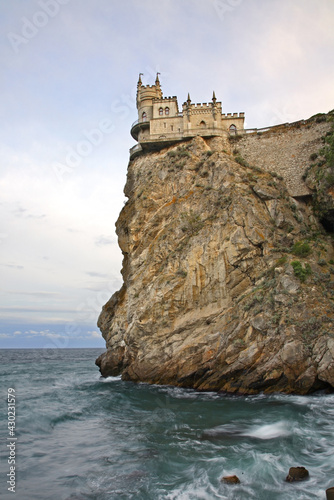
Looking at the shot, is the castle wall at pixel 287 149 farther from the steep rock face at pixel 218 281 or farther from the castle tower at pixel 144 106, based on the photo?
the castle tower at pixel 144 106

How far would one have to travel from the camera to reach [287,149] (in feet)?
90.3

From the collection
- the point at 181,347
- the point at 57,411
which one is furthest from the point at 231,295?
the point at 57,411

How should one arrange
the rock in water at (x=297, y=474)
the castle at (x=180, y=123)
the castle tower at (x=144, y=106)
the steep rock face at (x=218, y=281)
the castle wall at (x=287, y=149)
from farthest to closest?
1. the castle tower at (x=144, y=106)
2. the castle at (x=180, y=123)
3. the castle wall at (x=287, y=149)
4. the steep rock face at (x=218, y=281)
5. the rock in water at (x=297, y=474)

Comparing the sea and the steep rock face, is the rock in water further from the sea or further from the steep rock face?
the steep rock face

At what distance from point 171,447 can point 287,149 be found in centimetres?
2250

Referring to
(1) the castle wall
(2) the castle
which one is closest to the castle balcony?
(2) the castle

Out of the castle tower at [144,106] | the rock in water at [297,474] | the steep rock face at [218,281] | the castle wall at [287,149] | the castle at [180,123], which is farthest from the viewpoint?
the castle tower at [144,106]

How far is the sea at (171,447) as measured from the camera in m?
9.45

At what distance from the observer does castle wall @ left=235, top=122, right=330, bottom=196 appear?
26.6 m

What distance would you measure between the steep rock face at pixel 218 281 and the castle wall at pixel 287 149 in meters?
1.17

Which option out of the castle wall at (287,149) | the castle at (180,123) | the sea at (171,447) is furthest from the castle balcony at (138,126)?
the sea at (171,447)

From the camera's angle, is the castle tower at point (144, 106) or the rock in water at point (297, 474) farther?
the castle tower at point (144, 106)

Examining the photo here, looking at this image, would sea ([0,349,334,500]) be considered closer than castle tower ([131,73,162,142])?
Yes

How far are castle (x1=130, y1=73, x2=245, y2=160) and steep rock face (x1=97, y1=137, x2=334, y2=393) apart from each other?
1044 millimetres
